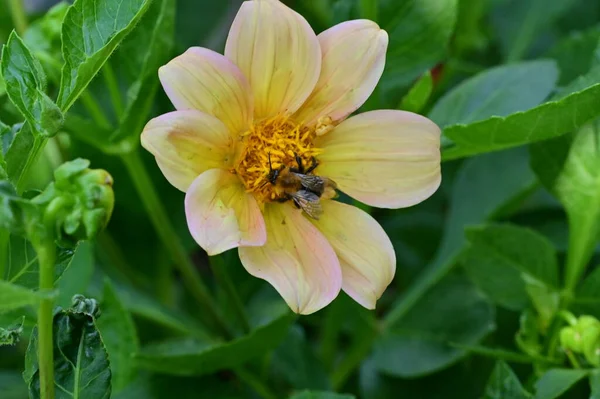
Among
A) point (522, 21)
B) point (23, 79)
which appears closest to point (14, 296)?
point (23, 79)

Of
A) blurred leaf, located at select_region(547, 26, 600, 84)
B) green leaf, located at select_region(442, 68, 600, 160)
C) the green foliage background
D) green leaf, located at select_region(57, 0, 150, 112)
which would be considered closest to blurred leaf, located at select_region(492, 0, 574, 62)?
the green foliage background

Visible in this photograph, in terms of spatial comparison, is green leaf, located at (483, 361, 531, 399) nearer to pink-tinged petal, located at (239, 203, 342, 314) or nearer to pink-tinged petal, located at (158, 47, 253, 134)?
pink-tinged petal, located at (239, 203, 342, 314)

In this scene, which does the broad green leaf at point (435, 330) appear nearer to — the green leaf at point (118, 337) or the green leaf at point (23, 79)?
the green leaf at point (118, 337)

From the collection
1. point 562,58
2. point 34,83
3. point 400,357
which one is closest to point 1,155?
point 34,83

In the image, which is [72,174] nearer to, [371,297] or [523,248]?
[371,297]

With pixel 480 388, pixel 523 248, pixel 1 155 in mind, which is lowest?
pixel 480 388

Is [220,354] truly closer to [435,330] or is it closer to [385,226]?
[435,330]
